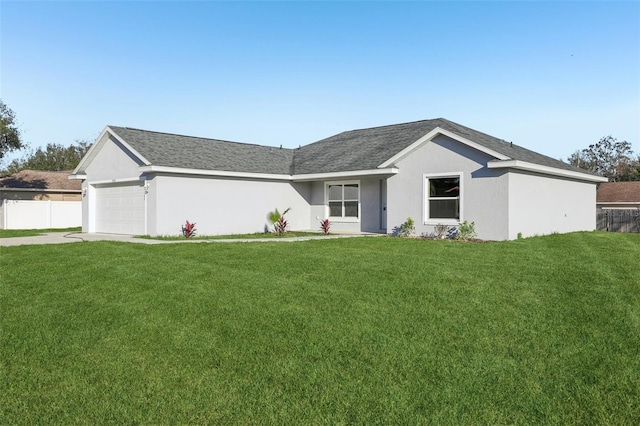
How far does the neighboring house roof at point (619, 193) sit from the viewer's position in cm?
3431

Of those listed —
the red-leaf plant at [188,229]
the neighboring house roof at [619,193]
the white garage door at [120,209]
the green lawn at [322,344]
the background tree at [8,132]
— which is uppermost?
the background tree at [8,132]

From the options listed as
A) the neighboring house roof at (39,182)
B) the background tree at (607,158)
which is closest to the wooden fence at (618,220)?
the neighboring house roof at (39,182)

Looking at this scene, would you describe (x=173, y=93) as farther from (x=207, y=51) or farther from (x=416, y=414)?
(x=416, y=414)

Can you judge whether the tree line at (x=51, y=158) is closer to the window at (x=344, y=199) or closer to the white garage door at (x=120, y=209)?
the white garage door at (x=120, y=209)

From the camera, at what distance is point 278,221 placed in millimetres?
20641

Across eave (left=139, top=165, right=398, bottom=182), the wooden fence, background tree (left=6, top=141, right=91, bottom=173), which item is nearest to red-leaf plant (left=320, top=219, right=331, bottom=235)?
eave (left=139, top=165, right=398, bottom=182)

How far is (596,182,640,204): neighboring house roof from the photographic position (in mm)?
34312

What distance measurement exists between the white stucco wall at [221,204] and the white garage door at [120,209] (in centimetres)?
110

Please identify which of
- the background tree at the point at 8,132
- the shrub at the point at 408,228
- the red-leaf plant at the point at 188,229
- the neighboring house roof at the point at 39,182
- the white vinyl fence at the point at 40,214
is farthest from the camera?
the neighboring house roof at the point at 39,182

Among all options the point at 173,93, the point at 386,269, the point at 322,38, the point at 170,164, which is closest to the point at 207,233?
the point at 170,164

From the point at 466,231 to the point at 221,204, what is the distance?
9.96m

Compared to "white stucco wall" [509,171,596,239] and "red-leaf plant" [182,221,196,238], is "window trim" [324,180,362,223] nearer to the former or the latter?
"red-leaf plant" [182,221,196,238]

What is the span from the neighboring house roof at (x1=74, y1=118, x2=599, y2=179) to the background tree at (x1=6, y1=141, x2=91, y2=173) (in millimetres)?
53472

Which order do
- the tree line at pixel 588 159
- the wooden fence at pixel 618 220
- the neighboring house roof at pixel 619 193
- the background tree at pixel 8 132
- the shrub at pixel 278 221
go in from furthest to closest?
the tree line at pixel 588 159, the neighboring house roof at pixel 619 193, the background tree at pixel 8 132, the wooden fence at pixel 618 220, the shrub at pixel 278 221
